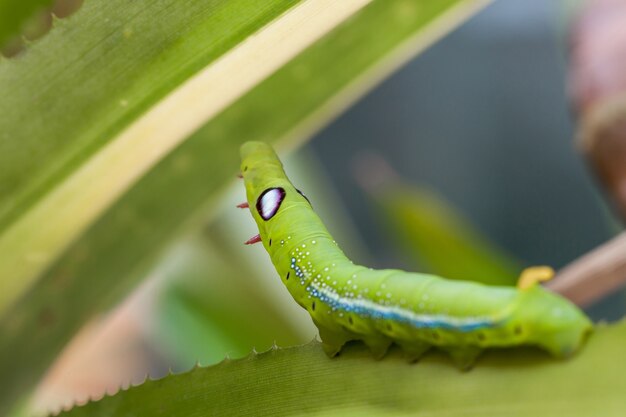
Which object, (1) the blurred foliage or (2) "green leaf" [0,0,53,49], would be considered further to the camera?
(1) the blurred foliage

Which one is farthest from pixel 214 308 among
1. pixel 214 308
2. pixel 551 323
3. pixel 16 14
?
pixel 551 323

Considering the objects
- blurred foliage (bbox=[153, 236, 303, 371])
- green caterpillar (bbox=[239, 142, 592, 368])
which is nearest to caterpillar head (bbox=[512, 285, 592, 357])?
green caterpillar (bbox=[239, 142, 592, 368])

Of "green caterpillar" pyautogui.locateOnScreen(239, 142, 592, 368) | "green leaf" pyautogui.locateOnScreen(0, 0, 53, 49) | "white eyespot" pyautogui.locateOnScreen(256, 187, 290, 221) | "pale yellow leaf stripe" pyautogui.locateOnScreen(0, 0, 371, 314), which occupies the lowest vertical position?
"green caterpillar" pyautogui.locateOnScreen(239, 142, 592, 368)

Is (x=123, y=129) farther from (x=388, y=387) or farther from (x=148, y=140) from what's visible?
(x=388, y=387)

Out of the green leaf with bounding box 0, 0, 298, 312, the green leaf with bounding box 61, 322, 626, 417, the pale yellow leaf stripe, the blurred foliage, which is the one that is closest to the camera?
the green leaf with bounding box 61, 322, 626, 417

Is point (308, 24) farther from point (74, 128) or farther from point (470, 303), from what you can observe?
point (470, 303)

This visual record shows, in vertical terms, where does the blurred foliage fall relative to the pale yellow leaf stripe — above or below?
above

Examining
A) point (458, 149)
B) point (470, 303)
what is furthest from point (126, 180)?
point (458, 149)

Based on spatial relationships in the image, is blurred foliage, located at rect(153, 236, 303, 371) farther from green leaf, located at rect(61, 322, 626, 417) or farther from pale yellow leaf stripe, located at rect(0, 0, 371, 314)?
green leaf, located at rect(61, 322, 626, 417)
